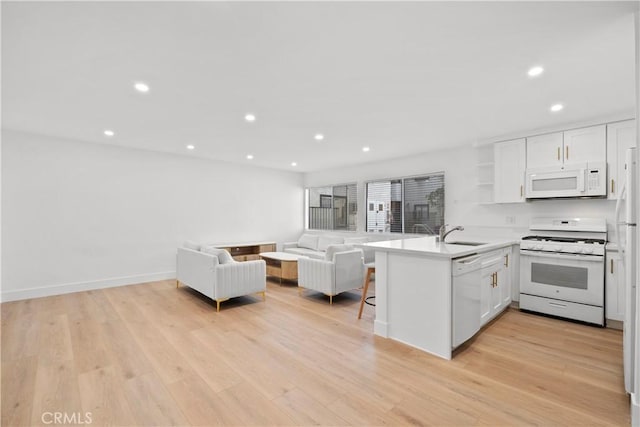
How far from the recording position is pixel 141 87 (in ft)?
8.89

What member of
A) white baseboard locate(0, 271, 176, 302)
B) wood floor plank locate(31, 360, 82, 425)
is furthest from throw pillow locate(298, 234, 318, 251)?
wood floor plank locate(31, 360, 82, 425)

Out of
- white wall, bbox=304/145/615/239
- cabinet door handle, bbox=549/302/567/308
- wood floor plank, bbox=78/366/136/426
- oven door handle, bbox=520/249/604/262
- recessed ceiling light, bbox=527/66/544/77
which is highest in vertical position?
recessed ceiling light, bbox=527/66/544/77

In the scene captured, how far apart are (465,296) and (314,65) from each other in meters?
2.47

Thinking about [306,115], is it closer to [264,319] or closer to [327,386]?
[264,319]

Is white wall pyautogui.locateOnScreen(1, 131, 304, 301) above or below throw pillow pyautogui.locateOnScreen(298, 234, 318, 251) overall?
above

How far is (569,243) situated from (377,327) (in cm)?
259

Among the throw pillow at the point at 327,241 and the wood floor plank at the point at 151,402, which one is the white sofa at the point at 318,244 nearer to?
the throw pillow at the point at 327,241

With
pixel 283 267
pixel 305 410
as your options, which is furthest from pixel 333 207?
pixel 305 410

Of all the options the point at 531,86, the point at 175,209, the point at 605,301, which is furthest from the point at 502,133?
the point at 175,209

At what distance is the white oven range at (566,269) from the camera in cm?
322

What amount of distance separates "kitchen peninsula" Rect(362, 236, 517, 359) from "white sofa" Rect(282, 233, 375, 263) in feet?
7.99

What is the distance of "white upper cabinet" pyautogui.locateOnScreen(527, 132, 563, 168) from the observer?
374 cm

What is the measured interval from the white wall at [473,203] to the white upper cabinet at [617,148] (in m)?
0.33

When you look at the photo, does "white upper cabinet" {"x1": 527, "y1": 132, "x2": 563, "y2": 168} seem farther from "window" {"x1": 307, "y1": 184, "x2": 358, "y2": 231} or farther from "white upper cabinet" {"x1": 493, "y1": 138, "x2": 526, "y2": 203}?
"window" {"x1": 307, "y1": 184, "x2": 358, "y2": 231}
